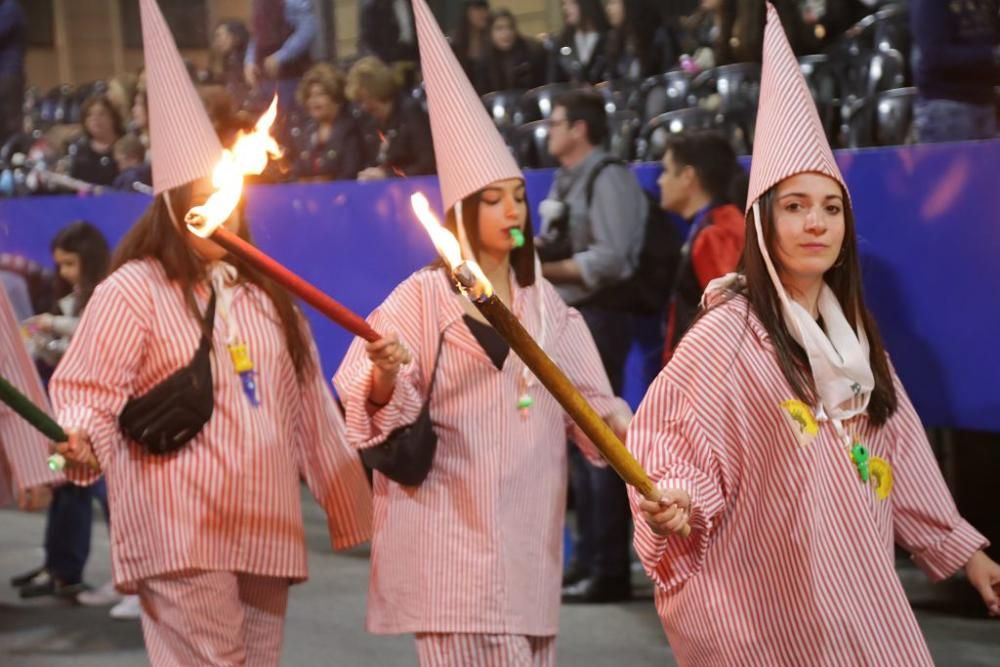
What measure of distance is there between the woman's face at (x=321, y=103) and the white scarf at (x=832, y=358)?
4.80 m

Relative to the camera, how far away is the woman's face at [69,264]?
6.93 meters

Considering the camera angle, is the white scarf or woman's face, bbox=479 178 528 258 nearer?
the white scarf

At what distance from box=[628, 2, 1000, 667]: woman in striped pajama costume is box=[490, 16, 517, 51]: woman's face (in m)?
4.90

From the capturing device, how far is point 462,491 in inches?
145

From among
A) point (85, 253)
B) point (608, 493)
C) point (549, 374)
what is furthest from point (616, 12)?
point (549, 374)

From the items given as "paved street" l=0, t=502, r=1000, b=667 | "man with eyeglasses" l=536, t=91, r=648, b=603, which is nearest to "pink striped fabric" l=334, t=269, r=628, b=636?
"paved street" l=0, t=502, r=1000, b=667

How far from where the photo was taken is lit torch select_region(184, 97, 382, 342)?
2.15 metres

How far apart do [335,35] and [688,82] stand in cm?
205

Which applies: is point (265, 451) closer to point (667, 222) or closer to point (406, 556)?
point (406, 556)

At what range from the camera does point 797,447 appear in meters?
2.87

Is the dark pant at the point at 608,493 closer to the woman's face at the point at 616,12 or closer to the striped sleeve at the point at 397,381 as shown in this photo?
the woman's face at the point at 616,12

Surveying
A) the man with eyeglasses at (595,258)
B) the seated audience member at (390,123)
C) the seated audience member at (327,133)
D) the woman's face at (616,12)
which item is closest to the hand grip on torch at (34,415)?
the man with eyeglasses at (595,258)

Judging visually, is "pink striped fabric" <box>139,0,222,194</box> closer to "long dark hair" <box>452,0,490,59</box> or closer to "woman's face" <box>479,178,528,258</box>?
"woman's face" <box>479,178,528,258</box>

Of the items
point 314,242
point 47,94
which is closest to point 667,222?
point 314,242
